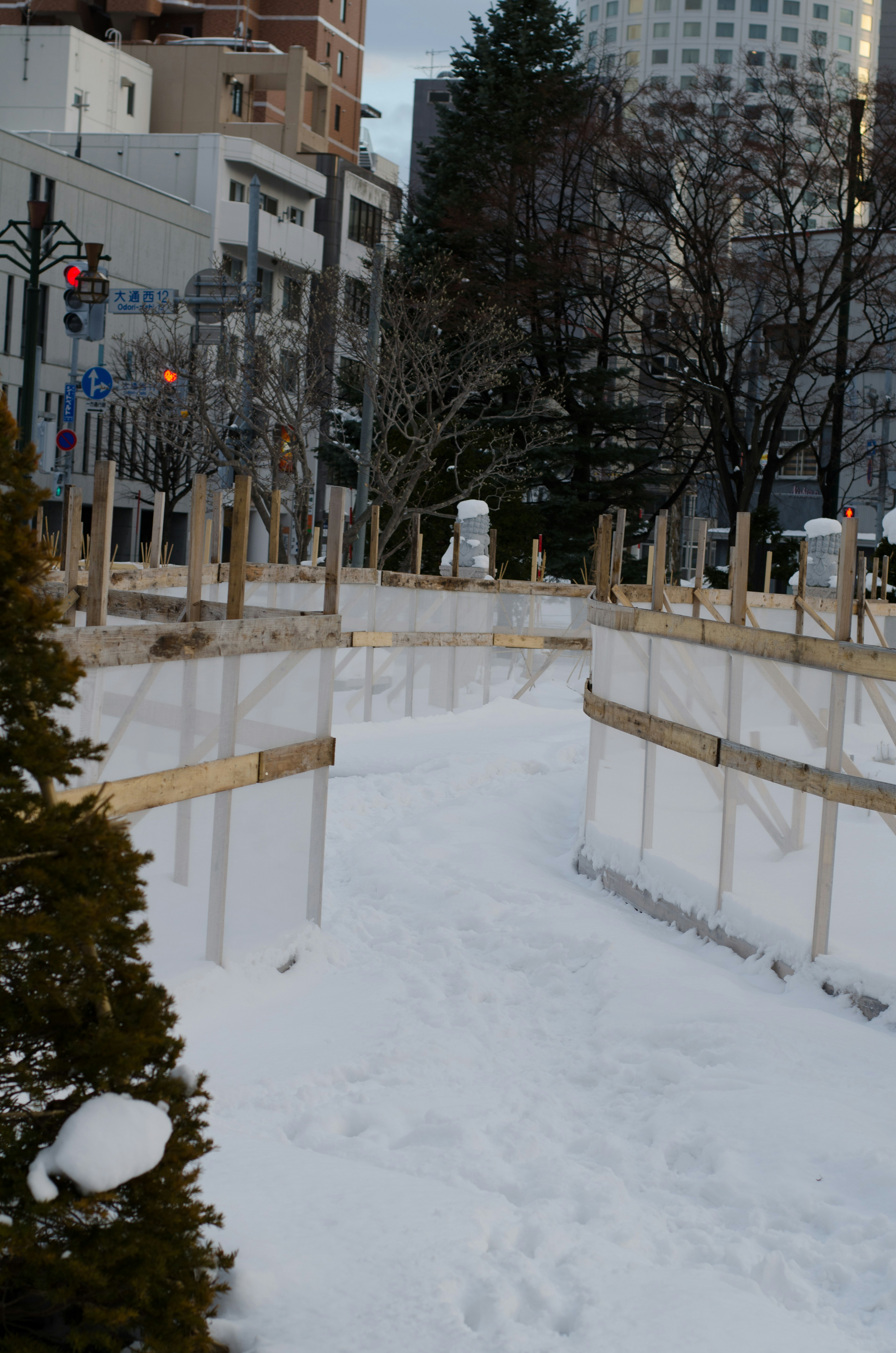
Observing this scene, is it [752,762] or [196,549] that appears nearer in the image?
[196,549]

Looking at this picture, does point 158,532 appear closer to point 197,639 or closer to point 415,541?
point 415,541

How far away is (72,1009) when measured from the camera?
3109 mm

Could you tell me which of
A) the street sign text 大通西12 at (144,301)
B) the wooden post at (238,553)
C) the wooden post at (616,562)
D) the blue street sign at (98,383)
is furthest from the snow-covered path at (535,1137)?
the street sign text 大通西12 at (144,301)

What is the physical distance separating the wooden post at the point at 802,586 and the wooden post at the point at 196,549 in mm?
6012

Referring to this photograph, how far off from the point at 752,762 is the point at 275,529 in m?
11.4

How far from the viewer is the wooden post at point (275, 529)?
53.6ft

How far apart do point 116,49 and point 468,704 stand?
51.8 metres

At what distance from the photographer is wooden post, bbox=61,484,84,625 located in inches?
370

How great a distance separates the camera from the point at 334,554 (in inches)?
284

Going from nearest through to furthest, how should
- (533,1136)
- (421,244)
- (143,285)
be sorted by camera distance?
(533,1136)
(421,244)
(143,285)

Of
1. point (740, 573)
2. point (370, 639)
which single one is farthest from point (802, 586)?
point (370, 639)

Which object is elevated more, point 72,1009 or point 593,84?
point 593,84

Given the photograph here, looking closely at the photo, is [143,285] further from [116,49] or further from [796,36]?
[796,36]

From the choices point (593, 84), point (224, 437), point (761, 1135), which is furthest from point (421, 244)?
point (761, 1135)
